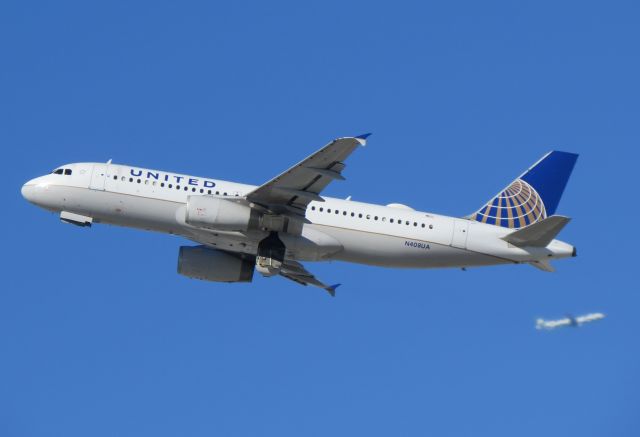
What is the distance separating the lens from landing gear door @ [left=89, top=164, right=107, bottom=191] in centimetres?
5478

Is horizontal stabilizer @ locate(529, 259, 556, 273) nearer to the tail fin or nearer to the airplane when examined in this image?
the airplane

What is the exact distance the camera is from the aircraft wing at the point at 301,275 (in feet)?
193

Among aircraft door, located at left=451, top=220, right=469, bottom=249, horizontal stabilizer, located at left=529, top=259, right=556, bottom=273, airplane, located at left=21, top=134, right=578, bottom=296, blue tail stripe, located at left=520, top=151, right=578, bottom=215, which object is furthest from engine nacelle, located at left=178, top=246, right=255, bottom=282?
blue tail stripe, located at left=520, top=151, right=578, bottom=215

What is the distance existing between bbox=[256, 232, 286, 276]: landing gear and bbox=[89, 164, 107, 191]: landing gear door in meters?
8.45

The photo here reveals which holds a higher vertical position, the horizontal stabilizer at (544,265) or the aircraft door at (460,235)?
the aircraft door at (460,235)

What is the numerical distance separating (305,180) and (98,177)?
10879 mm

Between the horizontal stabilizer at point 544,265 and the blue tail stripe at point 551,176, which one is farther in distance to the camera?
the blue tail stripe at point 551,176

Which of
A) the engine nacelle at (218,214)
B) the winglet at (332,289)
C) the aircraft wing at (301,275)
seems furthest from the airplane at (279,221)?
the winglet at (332,289)

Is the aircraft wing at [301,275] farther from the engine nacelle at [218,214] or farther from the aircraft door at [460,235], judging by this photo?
the aircraft door at [460,235]

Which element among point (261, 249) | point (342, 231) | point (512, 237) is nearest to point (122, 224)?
point (261, 249)

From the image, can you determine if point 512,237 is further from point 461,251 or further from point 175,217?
point 175,217

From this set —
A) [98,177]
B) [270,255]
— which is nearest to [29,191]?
[98,177]

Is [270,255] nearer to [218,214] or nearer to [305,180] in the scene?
[218,214]

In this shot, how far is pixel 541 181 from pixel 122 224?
22253 millimetres
